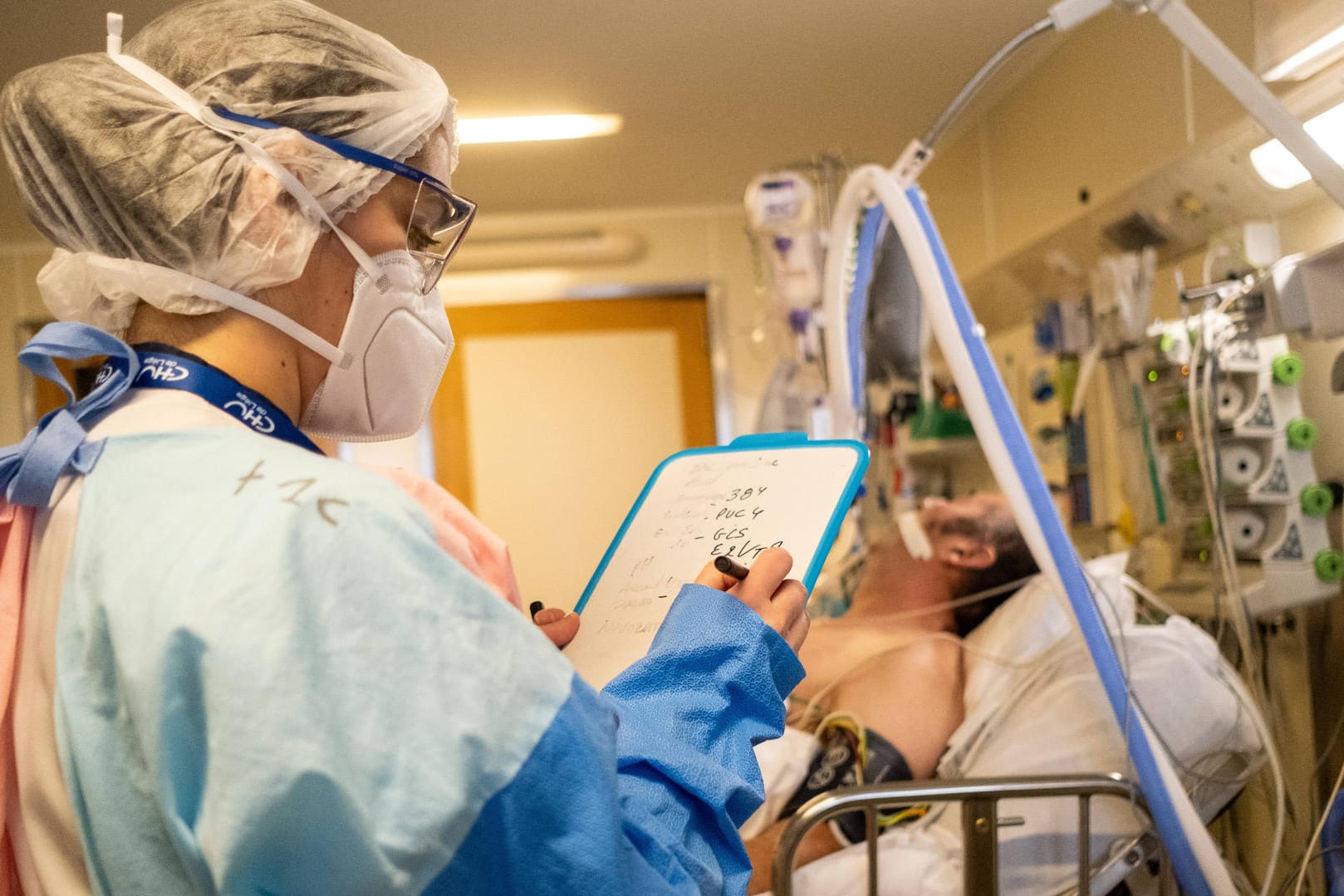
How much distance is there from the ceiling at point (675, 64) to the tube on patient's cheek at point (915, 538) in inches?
53.8

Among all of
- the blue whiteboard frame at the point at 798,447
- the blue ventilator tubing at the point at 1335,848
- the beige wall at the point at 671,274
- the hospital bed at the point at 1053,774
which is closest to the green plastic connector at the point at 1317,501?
the hospital bed at the point at 1053,774

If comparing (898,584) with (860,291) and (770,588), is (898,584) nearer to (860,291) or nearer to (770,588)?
(860,291)

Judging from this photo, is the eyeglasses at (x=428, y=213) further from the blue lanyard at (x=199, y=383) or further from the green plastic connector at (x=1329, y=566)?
the green plastic connector at (x=1329, y=566)

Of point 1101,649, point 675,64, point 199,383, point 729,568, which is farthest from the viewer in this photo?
point 675,64

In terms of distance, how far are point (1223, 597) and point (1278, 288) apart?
0.75 metres

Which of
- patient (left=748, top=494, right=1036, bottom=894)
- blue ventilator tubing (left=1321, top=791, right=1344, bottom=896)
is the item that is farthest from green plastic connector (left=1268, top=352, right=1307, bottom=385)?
blue ventilator tubing (left=1321, top=791, right=1344, bottom=896)

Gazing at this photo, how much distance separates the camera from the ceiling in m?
2.85

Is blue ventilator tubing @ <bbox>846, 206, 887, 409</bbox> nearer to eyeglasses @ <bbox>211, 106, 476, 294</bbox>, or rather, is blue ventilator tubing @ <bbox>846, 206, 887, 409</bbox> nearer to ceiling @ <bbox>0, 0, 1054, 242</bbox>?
ceiling @ <bbox>0, 0, 1054, 242</bbox>

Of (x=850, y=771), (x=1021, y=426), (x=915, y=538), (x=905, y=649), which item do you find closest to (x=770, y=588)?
(x=1021, y=426)

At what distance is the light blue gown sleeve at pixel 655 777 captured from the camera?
718 mm

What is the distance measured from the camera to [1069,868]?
1.97 meters

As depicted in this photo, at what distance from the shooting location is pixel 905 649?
2408 mm

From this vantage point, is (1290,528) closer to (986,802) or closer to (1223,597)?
(1223,597)

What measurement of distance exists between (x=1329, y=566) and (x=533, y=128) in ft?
8.85
